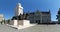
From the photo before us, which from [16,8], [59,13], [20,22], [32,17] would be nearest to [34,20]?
[32,17]

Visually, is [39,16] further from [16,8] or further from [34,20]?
[16,8]

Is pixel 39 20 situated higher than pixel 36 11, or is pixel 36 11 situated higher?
pixel 36 11

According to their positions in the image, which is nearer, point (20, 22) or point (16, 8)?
point (20, 22)

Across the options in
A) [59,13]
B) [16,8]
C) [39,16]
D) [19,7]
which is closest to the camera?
[19,7]

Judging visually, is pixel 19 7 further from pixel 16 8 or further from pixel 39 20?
pixel 39 20

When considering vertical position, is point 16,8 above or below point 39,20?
above

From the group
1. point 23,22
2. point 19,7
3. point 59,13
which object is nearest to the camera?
point 23,22

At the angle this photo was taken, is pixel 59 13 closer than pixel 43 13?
Yes

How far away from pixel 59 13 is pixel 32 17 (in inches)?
400

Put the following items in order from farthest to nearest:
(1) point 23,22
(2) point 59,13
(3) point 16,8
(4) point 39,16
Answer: (4) point 39,16 → (2) point 59,13 → (3) point 16,8 → (1) point 23,22

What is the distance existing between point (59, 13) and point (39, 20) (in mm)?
7626

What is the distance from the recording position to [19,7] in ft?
106

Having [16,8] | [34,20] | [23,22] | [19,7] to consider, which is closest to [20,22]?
[23,22]

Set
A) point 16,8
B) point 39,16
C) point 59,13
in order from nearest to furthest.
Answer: point 16,8 → point 59,13 → point 39,16
